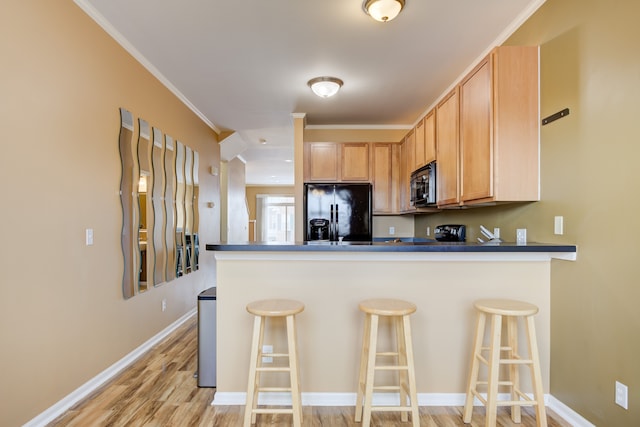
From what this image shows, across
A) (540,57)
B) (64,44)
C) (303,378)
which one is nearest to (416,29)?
(540,57)

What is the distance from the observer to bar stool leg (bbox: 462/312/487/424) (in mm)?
1941

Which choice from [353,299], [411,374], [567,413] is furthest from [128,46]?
[567,413]

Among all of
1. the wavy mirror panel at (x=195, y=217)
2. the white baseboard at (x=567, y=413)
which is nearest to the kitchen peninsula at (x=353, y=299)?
the white baseboard at (x=567, y=413)

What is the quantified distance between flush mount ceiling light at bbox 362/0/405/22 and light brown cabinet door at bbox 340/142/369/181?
2.47m

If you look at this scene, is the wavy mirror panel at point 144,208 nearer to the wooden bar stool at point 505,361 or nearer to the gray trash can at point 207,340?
the gray trash can at point 207,340

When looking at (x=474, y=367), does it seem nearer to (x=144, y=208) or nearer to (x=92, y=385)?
(x=92, y=385)

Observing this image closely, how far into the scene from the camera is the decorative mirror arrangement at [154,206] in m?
2.75

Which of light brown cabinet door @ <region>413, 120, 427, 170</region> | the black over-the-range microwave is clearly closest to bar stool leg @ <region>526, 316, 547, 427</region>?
the black over-the-range microwave

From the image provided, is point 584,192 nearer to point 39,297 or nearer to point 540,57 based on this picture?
point 540,57

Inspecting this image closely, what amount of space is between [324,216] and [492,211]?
2.06m

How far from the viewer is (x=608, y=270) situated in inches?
67.0

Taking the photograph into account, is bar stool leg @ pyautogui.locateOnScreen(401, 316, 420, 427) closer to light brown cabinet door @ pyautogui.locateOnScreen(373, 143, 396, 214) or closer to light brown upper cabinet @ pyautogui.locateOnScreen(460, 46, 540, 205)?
light brown upper cabinet @ pyautogui.locateOnScreen(460, 46, 540, 205)

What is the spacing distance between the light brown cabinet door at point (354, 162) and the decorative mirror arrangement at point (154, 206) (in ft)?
6.47

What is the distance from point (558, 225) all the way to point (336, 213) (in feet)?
8.68
